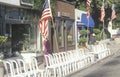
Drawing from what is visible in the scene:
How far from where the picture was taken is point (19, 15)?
79.9 feet

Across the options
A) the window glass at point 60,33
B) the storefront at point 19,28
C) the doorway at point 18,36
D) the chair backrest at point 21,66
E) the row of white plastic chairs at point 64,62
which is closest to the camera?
the chair backrest at point 21,66

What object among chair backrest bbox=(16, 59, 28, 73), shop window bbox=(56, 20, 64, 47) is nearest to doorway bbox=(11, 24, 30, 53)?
shop window bbox=(56, 20, 64, 47)

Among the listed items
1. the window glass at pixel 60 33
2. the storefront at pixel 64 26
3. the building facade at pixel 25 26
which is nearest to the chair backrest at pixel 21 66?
the building facade at pixel 25 26

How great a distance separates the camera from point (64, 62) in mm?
18641

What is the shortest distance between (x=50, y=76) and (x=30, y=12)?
10523mm

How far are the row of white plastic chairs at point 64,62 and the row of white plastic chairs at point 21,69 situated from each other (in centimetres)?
116

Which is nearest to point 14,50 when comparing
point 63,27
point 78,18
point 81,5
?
point 63,27

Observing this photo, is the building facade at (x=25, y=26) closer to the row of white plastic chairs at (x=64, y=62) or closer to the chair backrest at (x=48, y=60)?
the row of white plastic chairs at (x=64, y=62)

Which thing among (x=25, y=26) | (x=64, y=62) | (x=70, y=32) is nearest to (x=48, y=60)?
(x=64, y=62)

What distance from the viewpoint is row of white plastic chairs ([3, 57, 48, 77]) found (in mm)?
13312

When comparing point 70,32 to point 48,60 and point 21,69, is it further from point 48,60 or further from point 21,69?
point 21,69

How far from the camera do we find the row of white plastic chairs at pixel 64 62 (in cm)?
1703

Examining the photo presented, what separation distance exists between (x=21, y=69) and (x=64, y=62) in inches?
181

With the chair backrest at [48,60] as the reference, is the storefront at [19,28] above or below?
above
